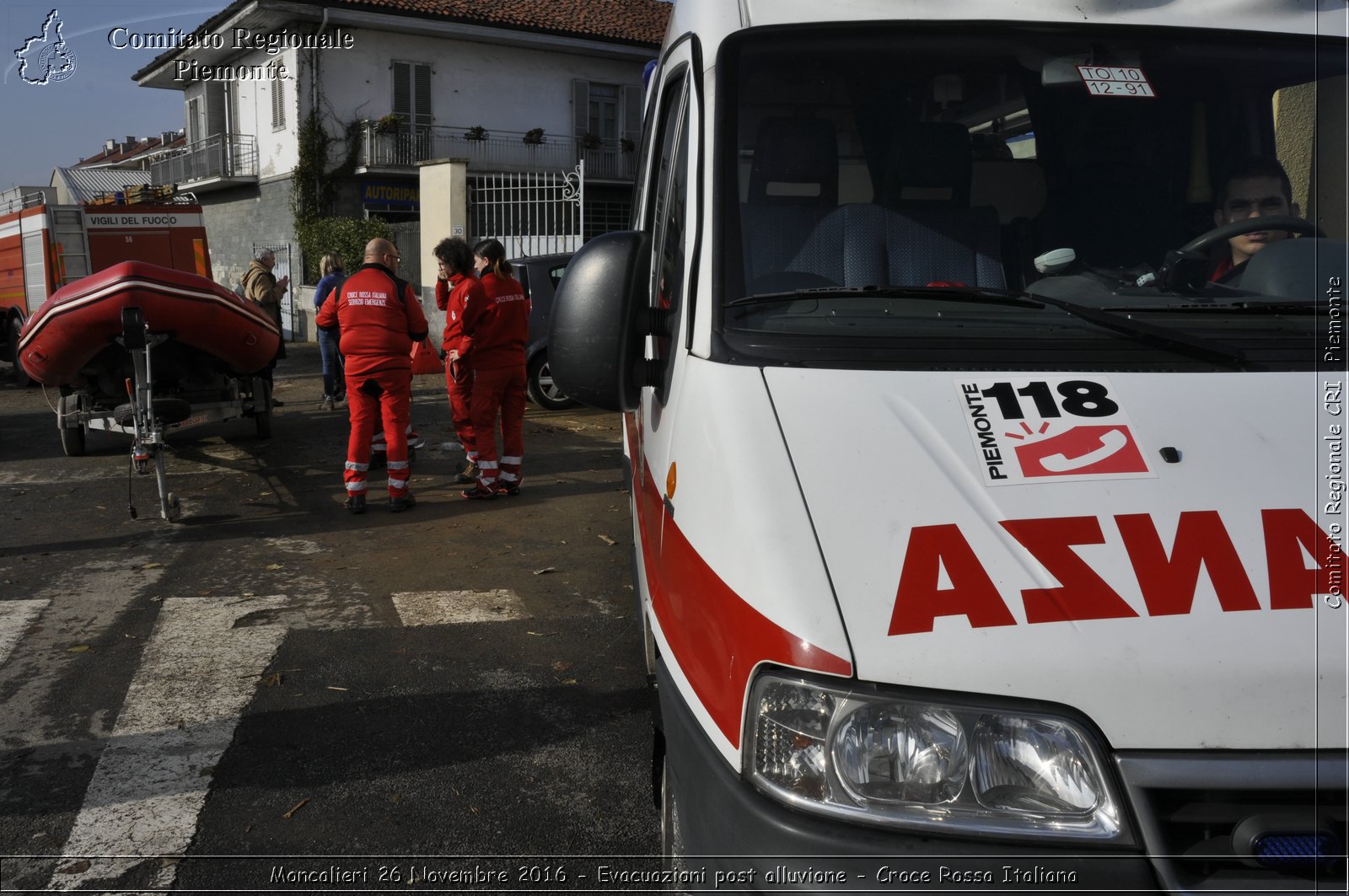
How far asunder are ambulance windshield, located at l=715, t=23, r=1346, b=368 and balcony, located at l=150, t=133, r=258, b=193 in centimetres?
2956

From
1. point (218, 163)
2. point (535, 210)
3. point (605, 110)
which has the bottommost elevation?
point (535, 210)

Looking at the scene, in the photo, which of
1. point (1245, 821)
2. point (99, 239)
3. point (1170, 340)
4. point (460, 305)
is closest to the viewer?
point (1245, 821)

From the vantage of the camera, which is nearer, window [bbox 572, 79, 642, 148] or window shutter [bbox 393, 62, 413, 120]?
window shutter [bbox 393, 62, 413, 120]

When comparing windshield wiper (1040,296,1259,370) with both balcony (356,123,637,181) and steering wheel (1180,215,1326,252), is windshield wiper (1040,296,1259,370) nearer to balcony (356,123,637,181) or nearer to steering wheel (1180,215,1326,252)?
steering wheel (1180,215,1326,252)

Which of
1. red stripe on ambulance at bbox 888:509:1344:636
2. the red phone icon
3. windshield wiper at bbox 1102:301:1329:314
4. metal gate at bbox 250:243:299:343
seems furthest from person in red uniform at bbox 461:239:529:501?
metal gate at bbox 250:243:299:343

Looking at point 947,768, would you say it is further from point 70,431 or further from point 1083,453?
point 70,431

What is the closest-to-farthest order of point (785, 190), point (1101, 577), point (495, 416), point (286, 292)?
point (1101, 577) → point (785, 190) → point (495, 416) → point (286, 292)

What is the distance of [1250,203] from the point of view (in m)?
2.93

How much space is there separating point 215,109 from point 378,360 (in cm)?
2781

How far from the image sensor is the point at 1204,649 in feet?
6.17

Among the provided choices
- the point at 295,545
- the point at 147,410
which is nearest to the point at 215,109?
the point at 147,410

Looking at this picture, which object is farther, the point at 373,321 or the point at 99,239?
the point at 99,239

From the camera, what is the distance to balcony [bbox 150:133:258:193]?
29922mm

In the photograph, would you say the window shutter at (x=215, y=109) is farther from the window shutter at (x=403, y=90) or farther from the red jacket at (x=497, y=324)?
the red jacket at (x=497, y=324)
